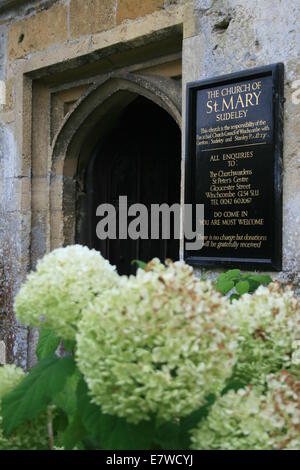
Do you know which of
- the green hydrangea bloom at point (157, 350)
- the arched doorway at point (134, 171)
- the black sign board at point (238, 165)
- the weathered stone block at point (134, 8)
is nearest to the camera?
the green hydrangea bloom at point (157, 350)

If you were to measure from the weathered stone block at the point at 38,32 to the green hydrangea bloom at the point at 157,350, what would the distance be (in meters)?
3.64

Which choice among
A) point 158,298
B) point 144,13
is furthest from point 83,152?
point 158,298

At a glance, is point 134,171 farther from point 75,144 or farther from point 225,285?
point 225,285

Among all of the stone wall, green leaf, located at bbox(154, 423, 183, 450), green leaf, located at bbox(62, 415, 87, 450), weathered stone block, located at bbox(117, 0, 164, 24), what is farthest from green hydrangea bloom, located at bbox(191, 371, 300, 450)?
weathered stone block, located at bbox(117, 0, 164, 24)

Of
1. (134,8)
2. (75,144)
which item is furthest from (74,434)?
(75,144)

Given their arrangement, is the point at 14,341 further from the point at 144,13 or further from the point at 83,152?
the point at 144,13

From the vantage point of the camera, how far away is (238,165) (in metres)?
3.12

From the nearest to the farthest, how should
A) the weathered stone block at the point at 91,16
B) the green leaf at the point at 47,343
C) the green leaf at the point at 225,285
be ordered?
1. the green leaf at the point at 47,343
2. the green leaf at the point at 225,285
3. the weathered stone block at the point at 91,16

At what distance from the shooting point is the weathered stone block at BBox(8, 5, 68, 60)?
417 centimetres

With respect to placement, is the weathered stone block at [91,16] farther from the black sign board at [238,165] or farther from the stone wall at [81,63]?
the black sign board at [238,165]

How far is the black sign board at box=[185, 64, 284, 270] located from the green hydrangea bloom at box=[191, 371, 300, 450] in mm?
2185

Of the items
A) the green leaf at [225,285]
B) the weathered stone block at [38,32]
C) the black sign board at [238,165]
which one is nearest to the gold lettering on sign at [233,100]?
the black sign board at [238,165]

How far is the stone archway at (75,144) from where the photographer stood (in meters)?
4.24

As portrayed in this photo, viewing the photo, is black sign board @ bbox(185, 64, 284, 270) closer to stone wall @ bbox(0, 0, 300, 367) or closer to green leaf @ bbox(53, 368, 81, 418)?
stone wall @ bbox(0, 0, 300, 367)
